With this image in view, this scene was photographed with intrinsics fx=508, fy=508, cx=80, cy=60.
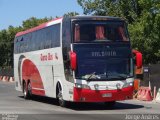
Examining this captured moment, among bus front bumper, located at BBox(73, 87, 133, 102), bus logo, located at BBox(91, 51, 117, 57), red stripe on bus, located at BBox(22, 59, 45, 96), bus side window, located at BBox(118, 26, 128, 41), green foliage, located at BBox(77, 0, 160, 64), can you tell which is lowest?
bus front bumper, located at BBox(73, 87, 133, 102)

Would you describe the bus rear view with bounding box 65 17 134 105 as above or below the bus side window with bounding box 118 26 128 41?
below

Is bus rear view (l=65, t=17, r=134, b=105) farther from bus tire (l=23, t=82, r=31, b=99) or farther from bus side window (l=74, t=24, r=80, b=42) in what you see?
bus tire (l=23, t=82, r=31, b=99)

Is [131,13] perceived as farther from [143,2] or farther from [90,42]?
[90,42]

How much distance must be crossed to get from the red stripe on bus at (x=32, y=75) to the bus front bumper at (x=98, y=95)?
553 centimetres

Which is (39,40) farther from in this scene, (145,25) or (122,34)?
(145,25)

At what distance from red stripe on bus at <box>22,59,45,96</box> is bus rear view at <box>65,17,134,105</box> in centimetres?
545

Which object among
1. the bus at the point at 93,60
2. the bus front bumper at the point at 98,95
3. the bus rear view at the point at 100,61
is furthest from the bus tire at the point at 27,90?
the bus front bumper at the point at 98,95

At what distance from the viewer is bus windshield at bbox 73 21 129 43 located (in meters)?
20.8

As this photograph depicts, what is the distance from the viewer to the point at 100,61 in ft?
68.1

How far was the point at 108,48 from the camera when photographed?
824 inches

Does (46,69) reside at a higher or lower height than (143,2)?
lower

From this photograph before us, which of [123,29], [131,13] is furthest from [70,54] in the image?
[131,13]

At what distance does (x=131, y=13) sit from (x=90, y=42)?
124 feet

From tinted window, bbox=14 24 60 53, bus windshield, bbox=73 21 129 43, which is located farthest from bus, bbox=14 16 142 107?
tinted window, bbox=14 24 60 53
